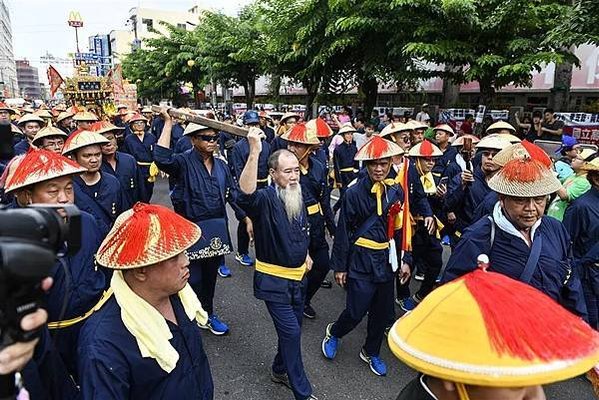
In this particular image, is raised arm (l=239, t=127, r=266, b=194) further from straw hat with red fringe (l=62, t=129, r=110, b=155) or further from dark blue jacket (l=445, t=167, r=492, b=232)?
dark blue jacket (l=445, t=167, r=492, b=232)

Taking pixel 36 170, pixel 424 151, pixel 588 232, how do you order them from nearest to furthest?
pixel 36 170 → pixel 588 232 → pixel 424 151

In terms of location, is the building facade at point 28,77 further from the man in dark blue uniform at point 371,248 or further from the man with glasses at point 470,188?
the man in dark blue uniform at point 371,248

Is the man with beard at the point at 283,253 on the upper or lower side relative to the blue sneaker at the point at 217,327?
upper

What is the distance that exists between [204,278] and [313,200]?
138 centimetres

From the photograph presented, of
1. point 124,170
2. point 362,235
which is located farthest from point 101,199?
point 362,235

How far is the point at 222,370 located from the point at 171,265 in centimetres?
219

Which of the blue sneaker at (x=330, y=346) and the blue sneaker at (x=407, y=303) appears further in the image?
the blue sneaker at (x=407, y=303)

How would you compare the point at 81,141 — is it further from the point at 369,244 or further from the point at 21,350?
the point at 21,350

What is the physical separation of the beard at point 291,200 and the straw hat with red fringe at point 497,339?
2.27 m

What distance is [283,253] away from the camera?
3.40 meters

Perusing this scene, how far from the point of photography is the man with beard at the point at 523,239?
2.65m

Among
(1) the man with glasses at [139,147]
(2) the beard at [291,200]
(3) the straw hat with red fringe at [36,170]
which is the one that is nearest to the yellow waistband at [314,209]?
(2) the beard at [291,200]

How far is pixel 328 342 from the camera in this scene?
409 centimetres

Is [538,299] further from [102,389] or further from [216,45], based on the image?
[216,45]
